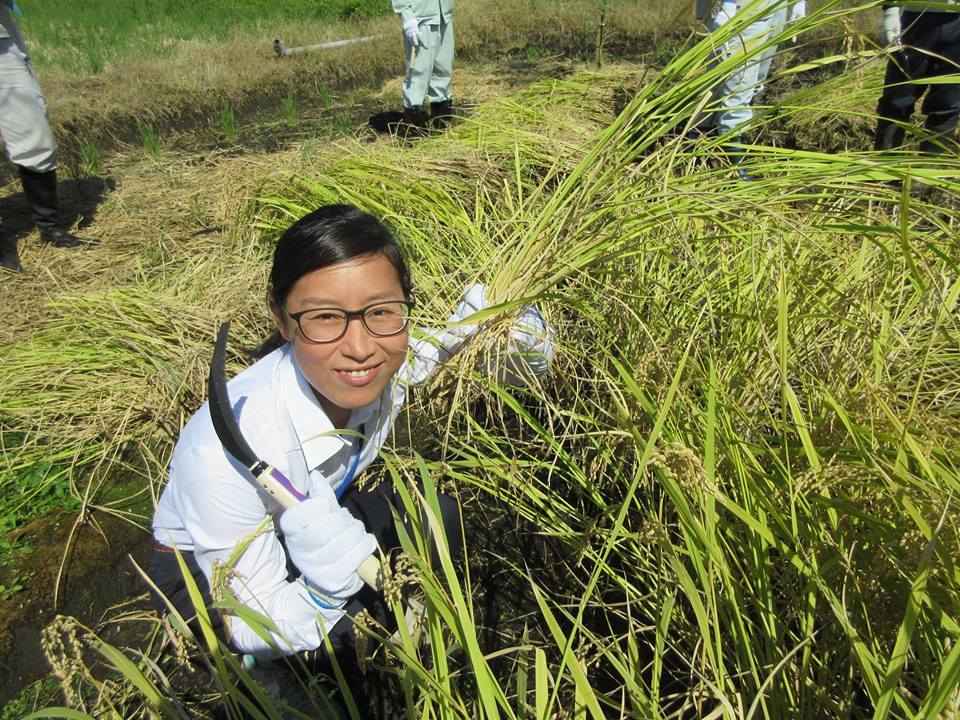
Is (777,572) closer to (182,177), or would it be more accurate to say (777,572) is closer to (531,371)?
(531,371)

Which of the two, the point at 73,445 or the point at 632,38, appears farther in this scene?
the point at 632,38

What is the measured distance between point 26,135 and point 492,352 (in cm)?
311

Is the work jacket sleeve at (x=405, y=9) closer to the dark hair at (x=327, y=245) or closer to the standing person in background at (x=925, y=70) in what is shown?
the standing person in background at (x=925, y=70)

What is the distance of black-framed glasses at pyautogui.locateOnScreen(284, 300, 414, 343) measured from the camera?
4.15ft

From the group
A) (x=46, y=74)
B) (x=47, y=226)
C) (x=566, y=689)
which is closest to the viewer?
(x=566, y=689)

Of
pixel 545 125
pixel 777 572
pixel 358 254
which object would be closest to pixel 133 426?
pixel 358 254

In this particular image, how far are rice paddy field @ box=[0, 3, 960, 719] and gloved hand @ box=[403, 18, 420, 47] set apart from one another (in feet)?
5.71

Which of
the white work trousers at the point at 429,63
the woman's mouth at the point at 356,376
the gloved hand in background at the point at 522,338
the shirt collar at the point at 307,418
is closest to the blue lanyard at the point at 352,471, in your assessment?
the shirt collar at the point at 307,418

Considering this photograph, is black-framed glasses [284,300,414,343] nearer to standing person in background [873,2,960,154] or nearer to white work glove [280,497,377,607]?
white work glove [280,497,377,607]

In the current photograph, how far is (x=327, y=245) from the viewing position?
125 centimetres

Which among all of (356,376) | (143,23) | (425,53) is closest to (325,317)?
(356,376)

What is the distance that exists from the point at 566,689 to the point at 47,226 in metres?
3.52

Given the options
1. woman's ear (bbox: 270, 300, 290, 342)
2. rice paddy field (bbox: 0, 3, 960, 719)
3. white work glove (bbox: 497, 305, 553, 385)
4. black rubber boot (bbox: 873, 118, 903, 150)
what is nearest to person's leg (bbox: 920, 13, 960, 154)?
black rubber boot (bbox: 873, 118, 903, 150)

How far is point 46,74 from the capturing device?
19.2 feet
